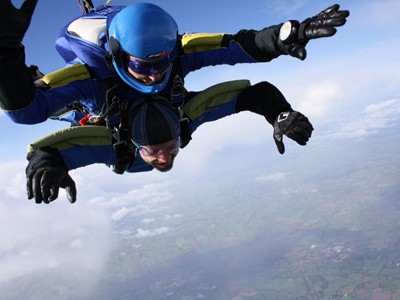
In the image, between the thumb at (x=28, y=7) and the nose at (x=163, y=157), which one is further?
the nose at (x=163, y=157)

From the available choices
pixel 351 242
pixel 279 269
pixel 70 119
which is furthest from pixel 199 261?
pixel 70 119

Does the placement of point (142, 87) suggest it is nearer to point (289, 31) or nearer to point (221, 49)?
point (221, 49)

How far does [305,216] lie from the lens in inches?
5719

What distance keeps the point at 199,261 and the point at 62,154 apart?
138518 mm

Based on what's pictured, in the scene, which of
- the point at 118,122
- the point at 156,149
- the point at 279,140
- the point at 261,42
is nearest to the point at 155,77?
the point at 118,122

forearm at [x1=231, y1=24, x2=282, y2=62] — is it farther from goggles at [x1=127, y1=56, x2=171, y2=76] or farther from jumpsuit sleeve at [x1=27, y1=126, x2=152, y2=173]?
jumpsuit sleeve at [x1=27, y1=126, x2=152, y2=173]

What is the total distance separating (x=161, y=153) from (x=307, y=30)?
58.1 inches

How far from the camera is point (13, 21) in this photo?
1424mm

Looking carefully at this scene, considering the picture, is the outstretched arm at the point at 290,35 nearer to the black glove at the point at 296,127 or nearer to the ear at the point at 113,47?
the black glove at the point at 296,127

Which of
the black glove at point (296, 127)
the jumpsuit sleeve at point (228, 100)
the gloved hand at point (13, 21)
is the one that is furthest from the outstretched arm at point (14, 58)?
the black glove at point (296, 127)

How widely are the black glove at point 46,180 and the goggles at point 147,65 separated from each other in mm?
853

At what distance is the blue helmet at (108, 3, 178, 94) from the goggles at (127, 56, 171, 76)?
0.03 metres

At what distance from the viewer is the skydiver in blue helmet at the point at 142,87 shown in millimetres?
1842

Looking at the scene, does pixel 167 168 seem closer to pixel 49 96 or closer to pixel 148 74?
pixel 148 74
